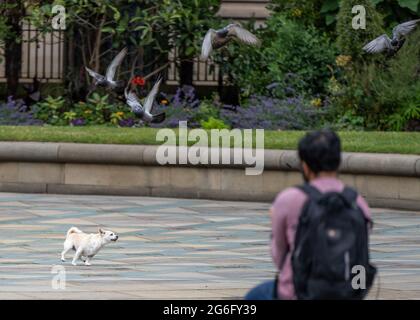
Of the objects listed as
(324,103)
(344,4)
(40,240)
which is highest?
(344,4)

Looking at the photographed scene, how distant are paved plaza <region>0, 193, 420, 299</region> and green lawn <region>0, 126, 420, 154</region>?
804 mm

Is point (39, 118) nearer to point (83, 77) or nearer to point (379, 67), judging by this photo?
point (83, 77)

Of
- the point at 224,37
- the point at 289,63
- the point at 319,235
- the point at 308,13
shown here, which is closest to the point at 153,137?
the point at 224,37

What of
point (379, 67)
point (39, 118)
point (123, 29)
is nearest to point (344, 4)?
point (379, 67)

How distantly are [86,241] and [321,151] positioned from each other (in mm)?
5206

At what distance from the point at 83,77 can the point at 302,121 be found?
5.21m

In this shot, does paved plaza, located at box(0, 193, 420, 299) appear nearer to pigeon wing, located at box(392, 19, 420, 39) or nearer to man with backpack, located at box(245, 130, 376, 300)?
man with backpack, located at box(245, 130, 376, 300)

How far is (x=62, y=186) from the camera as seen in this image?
57.5 feet

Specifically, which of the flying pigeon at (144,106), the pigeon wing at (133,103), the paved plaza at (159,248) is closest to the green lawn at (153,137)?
the flying pigeon at (144,106)

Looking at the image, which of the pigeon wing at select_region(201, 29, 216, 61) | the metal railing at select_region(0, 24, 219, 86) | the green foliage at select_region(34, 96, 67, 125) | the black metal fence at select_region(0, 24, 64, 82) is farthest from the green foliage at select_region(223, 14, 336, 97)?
the black metal fence at select_region(0, 24, 64, 82)

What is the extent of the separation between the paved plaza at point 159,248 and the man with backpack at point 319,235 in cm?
368

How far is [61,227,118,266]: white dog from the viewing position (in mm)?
11062

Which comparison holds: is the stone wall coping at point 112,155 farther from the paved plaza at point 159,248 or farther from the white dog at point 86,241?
the white dog at point 86,241

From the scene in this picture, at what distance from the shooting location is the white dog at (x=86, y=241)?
36.3ft
